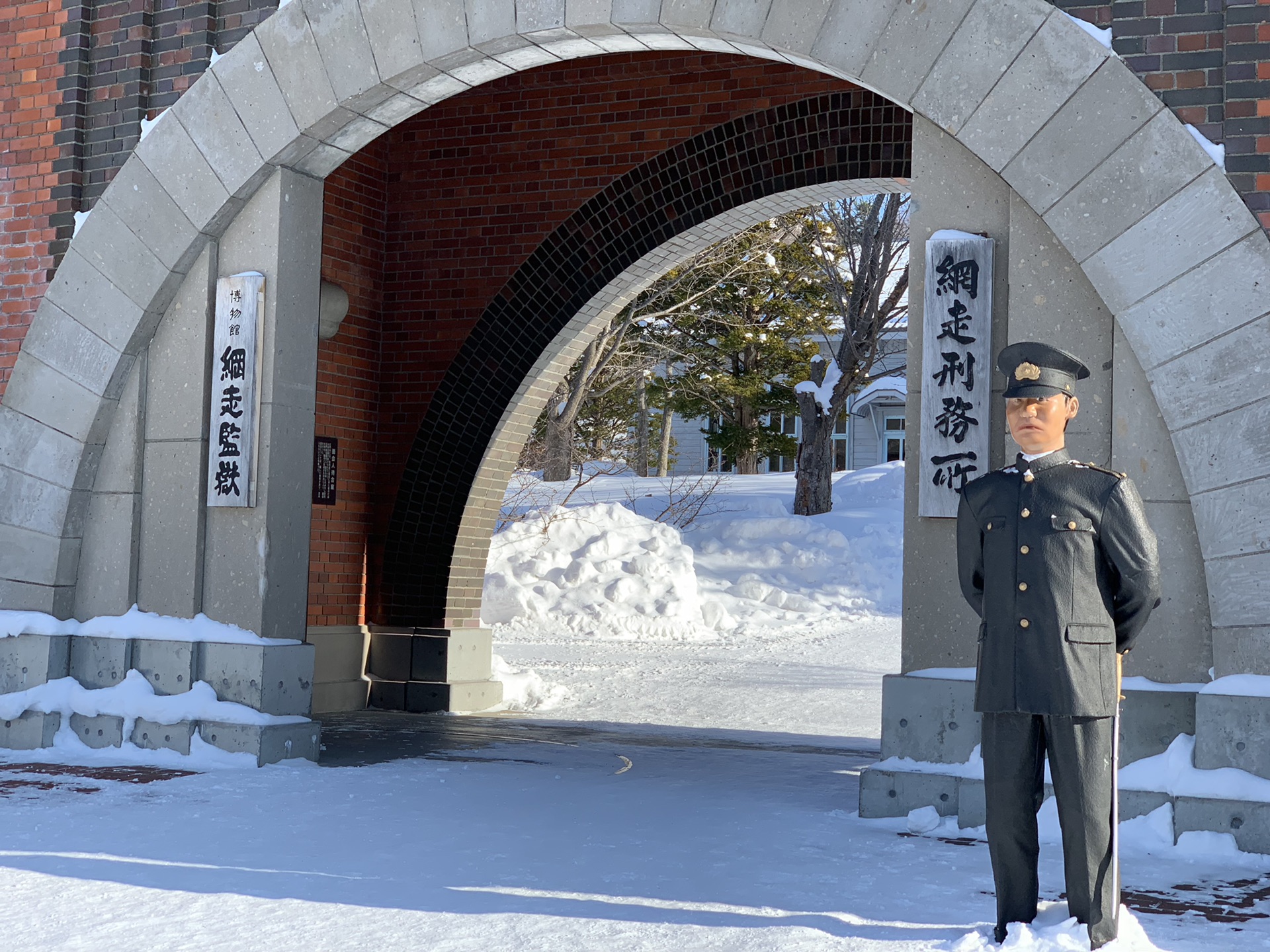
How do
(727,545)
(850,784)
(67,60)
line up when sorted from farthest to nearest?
(727,545) → (67,60) → (850,784)

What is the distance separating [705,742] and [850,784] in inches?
71.7

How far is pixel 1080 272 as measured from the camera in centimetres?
549

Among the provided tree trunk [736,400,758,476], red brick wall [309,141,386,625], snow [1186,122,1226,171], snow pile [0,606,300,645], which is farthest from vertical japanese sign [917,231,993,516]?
tree trunk [736,400,758,476]

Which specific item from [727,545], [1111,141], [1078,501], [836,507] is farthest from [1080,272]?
[836,507]

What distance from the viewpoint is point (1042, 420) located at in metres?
3.76

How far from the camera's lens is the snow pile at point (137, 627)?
22.9ft

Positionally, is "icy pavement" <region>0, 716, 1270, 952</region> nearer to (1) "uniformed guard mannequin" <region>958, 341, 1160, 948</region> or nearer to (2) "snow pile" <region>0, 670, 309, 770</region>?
(1) "uniformed guard mannequin" <region>958, 341, 1160, 948</region>

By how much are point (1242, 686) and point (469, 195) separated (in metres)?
7.04

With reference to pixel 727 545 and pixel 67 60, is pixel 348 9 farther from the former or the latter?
pixel 727 545

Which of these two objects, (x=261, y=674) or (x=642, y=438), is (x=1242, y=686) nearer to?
(x=261, y=674)

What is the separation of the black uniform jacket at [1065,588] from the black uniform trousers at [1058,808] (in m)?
0.09

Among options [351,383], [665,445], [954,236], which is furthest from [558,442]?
[954,236]

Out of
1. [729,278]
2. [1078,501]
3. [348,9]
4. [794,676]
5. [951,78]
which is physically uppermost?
[729,278]

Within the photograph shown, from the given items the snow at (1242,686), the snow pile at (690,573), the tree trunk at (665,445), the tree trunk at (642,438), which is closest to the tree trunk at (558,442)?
the snow pile at (690,573)
